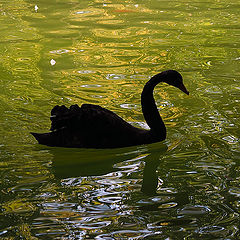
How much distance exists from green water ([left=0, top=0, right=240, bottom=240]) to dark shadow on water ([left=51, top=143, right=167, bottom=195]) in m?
0.01

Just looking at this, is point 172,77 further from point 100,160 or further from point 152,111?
point 100,160

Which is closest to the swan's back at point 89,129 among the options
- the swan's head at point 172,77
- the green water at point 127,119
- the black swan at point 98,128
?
the black swan at point 98,128

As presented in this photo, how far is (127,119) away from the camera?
6.61 metres

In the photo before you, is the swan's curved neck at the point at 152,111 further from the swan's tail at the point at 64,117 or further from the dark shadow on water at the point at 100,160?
the swan's tail at the point at 64,117

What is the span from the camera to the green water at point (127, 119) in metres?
4.20

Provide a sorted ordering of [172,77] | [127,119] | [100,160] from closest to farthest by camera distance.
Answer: [100,160] → [172,77] → [127,119]

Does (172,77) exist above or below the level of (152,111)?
above

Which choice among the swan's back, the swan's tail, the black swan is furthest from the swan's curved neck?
the swan's tail

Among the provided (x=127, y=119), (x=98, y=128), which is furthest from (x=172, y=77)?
(x=127, y=119)

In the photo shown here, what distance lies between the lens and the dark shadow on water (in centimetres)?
516

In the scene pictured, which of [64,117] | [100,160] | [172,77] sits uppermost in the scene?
[172,77]

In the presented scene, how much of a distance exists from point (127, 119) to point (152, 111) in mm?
876

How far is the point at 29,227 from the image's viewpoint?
4.07 meters

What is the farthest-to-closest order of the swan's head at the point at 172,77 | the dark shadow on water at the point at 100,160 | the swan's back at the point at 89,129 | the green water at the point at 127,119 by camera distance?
1. the swan's head at the point at 172,77
2. the swan's back at the point at 89,129
3. the dark shadow on water at the point at 100,160
4. the green water at the point at 127,119
